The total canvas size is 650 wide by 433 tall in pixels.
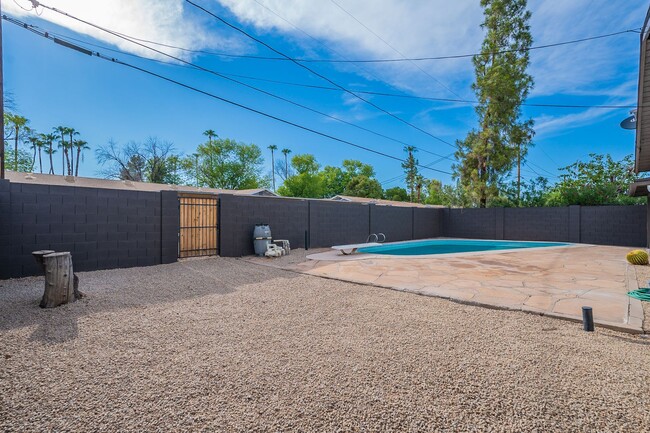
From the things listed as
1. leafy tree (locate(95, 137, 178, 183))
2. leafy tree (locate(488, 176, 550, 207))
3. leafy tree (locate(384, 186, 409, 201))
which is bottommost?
leafy tree (locate(488, 176, 550, 207))

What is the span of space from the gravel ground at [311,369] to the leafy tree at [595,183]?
583 inches

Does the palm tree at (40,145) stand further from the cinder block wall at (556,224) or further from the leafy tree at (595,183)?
the leafy tree at (595,183)

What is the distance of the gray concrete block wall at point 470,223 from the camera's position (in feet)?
48.4

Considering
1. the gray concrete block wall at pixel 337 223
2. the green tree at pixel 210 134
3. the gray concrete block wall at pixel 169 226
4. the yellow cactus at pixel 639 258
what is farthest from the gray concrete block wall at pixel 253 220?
the green tree at pixel 210 134

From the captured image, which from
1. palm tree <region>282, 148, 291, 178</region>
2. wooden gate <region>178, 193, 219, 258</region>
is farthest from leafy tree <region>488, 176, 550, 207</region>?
palm tree <region>282, 148, 291, 178</region>

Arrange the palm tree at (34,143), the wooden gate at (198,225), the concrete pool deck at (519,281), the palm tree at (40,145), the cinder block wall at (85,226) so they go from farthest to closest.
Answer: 1. the palm tree at (40,145)
2. the palm tree at (34,143)
3. the wooden gate at (198,225)
4. the cinder block wall at (85,226)
5. the concrete pool deck at (519,281)

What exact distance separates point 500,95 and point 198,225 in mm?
15619

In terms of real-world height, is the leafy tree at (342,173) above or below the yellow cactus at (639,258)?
above

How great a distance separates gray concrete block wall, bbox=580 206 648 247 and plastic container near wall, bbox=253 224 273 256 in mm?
13200

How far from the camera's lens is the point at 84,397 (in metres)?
1.73

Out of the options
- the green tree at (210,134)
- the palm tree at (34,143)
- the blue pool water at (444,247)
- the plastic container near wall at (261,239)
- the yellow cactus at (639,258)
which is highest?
the green tree at (210,134)

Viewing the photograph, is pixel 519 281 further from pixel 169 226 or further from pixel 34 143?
pixel 34 143

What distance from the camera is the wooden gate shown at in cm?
748

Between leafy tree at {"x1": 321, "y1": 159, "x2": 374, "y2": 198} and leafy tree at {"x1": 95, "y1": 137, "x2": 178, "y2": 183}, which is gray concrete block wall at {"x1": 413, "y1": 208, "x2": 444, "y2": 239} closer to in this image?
leafy tree at {"x1": 95, "y1": 137, "x2": 178, "y2": 183}
